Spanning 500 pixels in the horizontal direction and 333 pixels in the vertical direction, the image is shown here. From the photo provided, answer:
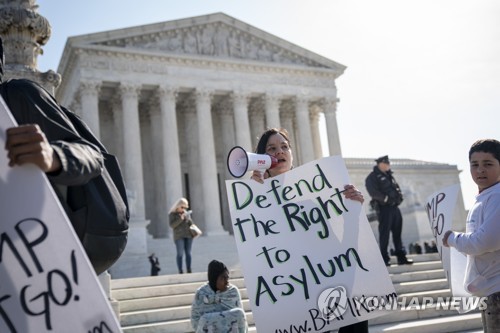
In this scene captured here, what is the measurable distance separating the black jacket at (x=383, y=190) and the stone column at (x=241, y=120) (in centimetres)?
2178

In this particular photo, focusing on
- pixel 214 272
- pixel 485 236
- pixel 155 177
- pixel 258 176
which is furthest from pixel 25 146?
pixel 155 177

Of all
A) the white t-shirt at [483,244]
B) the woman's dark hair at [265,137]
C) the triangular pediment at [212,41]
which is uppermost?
the triangular pediment at [212,41]

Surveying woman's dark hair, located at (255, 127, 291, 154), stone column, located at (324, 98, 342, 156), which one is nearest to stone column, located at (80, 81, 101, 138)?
stone column, located at (324, 98, 342, 156)

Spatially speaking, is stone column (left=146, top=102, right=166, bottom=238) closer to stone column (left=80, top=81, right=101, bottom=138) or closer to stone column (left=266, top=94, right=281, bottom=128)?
stone column (left=80, top=81, right=101, bottom=138)

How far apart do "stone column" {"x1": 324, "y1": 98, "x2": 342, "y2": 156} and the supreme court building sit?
0.24 feet

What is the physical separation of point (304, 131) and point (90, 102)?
15.0 meters

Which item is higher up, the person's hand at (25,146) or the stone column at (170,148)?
the stone column at (170,148)

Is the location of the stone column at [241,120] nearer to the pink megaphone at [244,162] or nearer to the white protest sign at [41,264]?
the pink megaphone at [244,162]

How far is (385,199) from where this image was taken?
11773 mm

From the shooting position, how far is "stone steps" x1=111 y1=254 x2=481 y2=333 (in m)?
8.58

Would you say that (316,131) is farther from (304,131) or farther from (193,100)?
(193,100)

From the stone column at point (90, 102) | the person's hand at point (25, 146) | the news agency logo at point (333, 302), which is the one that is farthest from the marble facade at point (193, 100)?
the person's hand at point (25, 146)

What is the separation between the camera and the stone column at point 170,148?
3066 cm

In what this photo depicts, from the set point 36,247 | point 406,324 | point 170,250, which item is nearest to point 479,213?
point 36,247
